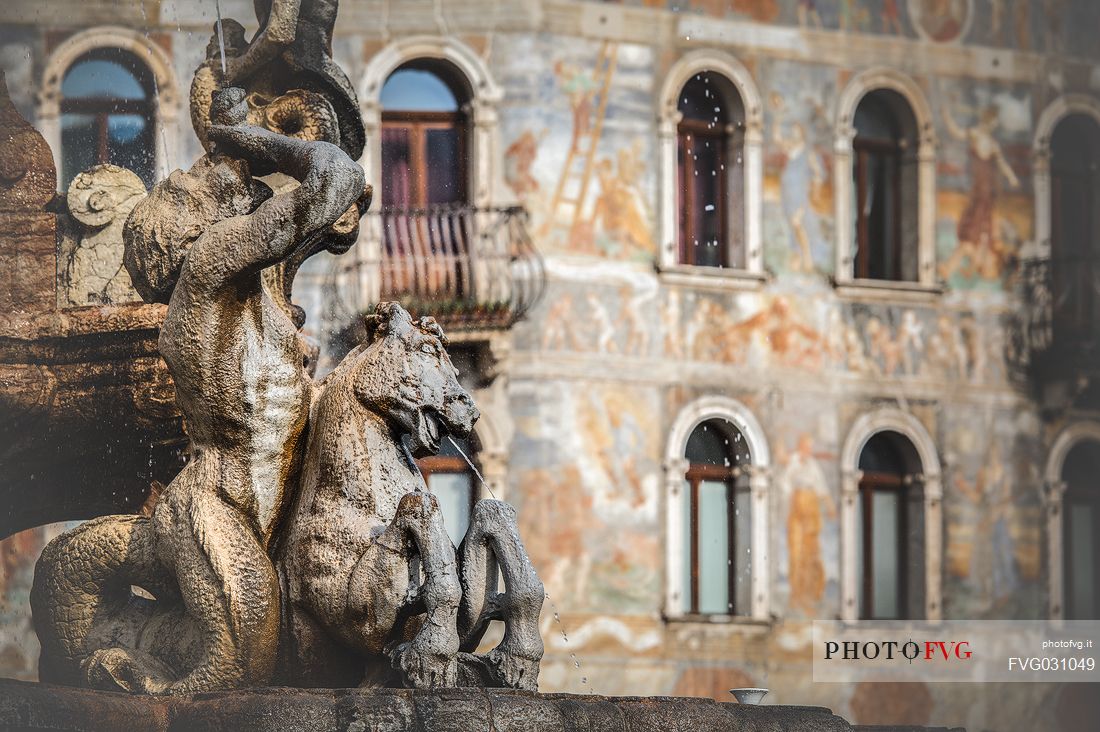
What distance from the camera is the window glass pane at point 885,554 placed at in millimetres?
27891

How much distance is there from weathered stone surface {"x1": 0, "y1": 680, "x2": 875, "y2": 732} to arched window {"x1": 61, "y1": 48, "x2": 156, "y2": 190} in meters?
17.7

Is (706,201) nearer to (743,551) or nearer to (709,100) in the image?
(709,100)

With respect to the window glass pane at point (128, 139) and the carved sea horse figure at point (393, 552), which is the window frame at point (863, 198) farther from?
the carved sea horse figure at point (393, 552)

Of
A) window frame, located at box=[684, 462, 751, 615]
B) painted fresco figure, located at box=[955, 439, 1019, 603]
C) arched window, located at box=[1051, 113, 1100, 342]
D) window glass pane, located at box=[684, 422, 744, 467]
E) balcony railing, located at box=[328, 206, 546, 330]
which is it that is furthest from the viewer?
arched window, located at box=[1051, 113, 1100, 342]

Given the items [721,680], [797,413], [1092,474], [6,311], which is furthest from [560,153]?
[6,311]

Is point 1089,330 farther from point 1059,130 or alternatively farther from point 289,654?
point 289,654

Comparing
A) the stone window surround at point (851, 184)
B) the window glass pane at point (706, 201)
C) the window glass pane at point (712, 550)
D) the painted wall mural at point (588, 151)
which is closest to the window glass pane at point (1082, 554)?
the stone window surround at point (851, 184)

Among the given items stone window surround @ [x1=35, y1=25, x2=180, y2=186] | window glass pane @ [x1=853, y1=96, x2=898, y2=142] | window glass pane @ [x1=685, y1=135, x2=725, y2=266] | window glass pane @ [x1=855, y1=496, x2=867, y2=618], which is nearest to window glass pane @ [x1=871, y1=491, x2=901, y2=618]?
window glass pane @ [x1=855, y1=496, x2=867, y2=618]

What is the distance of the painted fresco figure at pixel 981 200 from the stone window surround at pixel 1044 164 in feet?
1.01

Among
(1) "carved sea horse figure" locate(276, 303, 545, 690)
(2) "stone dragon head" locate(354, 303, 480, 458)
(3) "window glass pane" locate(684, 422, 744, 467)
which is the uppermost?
(3) "window glass pane" locate(684, 422, 744, 467)

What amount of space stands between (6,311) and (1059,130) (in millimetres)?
22736

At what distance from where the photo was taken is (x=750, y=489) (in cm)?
2689

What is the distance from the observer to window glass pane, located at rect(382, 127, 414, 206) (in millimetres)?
25906

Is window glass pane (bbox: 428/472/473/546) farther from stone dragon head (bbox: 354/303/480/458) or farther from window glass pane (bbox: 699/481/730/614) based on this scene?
stone dragon head (bbox: 354/303/480/458)
